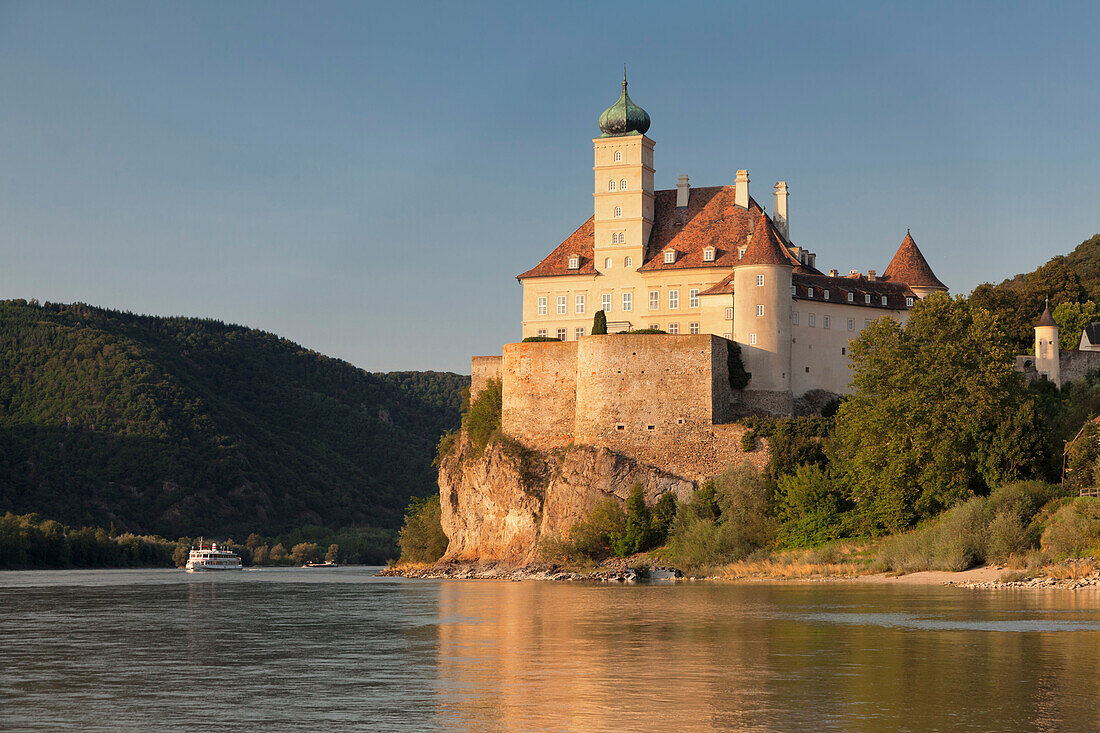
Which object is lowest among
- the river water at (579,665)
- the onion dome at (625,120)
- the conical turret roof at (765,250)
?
the river water at (579,665)

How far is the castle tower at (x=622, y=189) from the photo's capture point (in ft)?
250

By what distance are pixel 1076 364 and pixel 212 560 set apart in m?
68.9

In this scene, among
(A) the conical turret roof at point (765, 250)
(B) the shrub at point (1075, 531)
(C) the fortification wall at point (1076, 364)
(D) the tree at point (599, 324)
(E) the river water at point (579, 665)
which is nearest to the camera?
(E) the river water at point (579, 665)

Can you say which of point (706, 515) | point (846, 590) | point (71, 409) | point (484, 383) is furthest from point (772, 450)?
point (71, 409)

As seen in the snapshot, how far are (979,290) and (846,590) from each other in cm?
3551

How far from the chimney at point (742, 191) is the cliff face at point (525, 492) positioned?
1782 cm

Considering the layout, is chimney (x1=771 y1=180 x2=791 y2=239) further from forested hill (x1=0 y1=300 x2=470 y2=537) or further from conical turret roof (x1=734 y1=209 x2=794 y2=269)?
forested hill (x1=0 y1=300 x2=470 y2=537)

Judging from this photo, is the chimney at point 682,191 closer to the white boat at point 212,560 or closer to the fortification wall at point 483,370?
the fortification wall at point 483,370

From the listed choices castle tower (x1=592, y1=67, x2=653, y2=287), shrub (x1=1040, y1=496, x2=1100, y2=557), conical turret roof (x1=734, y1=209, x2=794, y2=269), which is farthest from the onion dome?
shrub (x1=1040, y1=496, x2=1100, y2=557)

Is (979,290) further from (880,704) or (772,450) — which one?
(880,704)

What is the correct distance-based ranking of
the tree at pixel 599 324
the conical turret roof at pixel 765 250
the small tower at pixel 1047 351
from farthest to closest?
the tree at pixel 599 324
the small tower at pixel 1047 351
the conical turret roof at pixel 765 250

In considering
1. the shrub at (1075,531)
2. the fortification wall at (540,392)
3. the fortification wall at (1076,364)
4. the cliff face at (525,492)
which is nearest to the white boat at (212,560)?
the cliff face at (525,492)

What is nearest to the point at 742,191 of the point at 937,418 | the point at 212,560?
the point at 937,418

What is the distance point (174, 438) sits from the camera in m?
126
